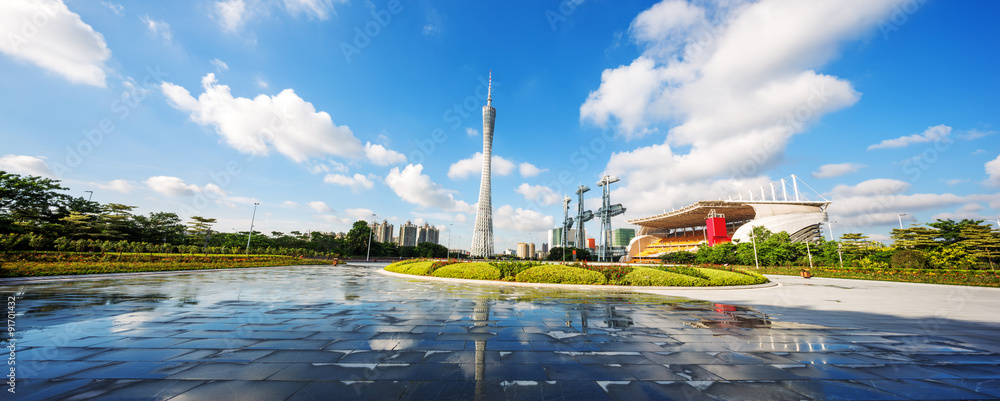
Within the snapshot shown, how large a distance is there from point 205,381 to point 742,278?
22315 mm

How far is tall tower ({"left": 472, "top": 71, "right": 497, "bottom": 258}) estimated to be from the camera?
233 ft

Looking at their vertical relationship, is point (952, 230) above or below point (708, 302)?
above

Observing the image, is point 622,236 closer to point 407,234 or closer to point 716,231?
point 716,231

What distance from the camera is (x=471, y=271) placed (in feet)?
→ 64.1

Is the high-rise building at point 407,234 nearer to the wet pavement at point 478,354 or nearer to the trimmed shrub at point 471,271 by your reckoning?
the trimmed shrub at point 471,271

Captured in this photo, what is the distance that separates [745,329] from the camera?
7.33 meters

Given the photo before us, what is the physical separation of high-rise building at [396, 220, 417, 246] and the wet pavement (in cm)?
15089

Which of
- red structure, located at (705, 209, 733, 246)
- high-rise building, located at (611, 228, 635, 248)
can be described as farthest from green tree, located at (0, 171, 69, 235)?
high-rise building, located at (611, 228, 635, 248)

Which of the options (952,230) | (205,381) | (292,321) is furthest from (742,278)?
(952,230)

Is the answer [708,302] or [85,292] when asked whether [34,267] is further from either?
[708,302]

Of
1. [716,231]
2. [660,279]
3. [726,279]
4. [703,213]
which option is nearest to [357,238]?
[660,279]

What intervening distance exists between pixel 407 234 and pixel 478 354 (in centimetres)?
15890

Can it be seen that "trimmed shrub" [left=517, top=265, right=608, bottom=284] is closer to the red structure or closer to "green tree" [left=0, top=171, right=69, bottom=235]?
"green tree" [left=0, top=171, right=69, bottom=235]

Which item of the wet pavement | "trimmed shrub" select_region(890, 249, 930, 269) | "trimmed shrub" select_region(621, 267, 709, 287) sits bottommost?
the wet pavement
